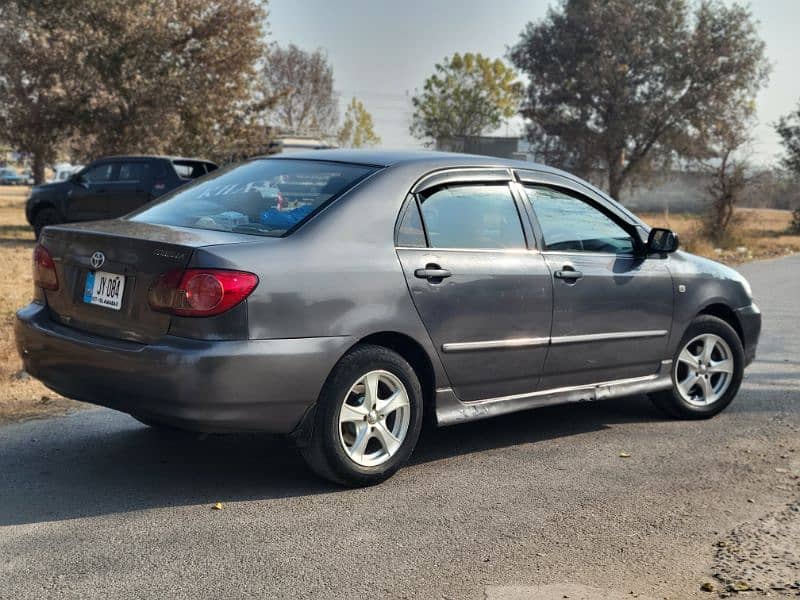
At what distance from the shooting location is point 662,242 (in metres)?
6.36

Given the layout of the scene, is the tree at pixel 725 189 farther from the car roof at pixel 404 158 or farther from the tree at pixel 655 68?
the car roof at pixel 404 158

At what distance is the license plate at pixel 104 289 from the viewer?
4762 mm

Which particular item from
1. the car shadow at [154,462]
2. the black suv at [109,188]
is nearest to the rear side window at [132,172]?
the black suv at [109,188]

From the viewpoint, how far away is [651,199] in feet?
178

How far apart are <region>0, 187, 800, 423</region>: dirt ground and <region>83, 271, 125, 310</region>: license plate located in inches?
69.2

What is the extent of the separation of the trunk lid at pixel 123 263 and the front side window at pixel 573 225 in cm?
191

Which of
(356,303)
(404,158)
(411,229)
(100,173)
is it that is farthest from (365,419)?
(100,173)

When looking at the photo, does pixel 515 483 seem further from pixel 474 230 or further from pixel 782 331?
pixel 782 331

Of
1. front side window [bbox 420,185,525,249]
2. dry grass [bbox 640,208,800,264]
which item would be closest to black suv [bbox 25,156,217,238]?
dry grass [bbox 640,208,800,264]

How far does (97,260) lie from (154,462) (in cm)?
117

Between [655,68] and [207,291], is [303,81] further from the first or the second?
[207,291]

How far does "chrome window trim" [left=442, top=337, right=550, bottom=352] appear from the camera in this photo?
527cm

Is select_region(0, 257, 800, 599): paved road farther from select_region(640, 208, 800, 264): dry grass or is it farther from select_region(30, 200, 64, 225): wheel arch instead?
select_region(640, 208, 800, 264): dry grass

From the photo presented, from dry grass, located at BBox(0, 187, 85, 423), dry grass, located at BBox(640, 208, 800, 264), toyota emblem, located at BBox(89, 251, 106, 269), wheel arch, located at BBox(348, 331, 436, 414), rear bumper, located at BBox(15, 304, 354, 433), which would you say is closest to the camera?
rear bumper, located at BBox(15, 304, 354, 433)
